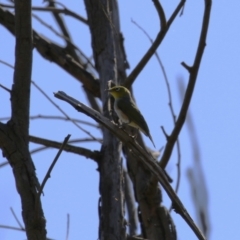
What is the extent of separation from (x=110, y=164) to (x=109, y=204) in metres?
0.31

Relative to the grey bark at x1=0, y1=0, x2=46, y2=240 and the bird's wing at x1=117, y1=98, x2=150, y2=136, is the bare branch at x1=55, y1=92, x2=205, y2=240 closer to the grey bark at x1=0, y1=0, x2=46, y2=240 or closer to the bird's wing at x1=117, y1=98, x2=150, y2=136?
the grey bark at x1=0, y1=0, x2=46, y2=240

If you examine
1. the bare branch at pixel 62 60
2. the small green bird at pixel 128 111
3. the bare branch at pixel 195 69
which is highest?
the bare branch at pixel 62 60

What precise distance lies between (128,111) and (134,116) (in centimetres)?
12

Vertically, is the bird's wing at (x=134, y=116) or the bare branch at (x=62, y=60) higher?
the bare branch at (x=62, y=60)

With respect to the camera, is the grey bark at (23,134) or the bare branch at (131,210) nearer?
the grey bark at (23,134)

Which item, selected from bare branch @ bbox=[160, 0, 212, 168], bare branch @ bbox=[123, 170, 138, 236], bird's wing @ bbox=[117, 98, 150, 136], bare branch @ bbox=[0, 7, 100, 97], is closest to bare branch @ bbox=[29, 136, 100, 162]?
bare branch @ bbox=[160, 0, 212, 168]

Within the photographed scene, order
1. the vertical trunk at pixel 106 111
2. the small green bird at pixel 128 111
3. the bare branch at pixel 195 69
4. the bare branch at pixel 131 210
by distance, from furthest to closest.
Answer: the bare branch at pixel 131 210 → the small green bird at pixel 128 111 → the bare branch at pixel 195 69 → the vertical trunk at pixel 106 111

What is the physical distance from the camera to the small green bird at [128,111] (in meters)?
5.15

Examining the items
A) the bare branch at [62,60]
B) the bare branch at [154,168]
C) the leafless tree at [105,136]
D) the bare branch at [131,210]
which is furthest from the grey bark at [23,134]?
the bare branch at [131,210]

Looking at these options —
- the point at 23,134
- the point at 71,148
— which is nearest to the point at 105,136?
the point at 71,148

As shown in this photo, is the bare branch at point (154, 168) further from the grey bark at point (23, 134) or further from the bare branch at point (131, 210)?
the bare branch at point (131, 210)

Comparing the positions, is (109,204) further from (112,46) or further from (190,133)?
(190,133)

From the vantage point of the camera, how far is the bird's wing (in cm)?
536

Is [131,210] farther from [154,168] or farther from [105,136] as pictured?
[154,168]
